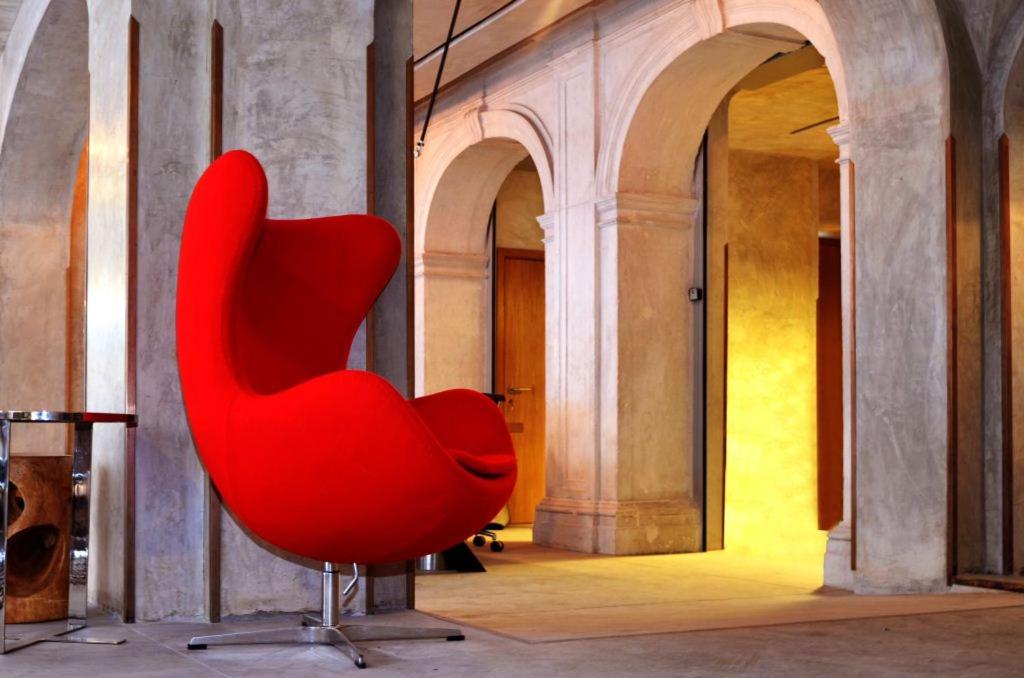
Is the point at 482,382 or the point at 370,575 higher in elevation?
the point at 482,382

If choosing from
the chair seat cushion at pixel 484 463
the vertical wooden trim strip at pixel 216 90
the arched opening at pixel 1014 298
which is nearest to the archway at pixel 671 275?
the arched opening at pixel 1014 298

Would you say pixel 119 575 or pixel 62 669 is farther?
pixel 119 575

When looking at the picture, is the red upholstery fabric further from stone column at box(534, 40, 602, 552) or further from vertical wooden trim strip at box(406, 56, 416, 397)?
stone column at box(534, 40, 602, 552)

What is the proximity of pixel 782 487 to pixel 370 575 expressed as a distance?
19.1ft

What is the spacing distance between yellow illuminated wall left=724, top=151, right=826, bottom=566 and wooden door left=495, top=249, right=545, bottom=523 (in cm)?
193

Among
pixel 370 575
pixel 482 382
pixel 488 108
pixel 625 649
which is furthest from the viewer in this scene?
pixel 482 382

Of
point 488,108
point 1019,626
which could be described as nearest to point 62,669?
point 1019,626

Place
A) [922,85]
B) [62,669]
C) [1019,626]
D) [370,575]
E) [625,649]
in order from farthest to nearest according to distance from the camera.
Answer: [922,85] < [370,575] < [1019,626] < [625,649] < [62,669]

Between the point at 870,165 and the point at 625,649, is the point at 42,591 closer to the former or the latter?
the point at 625,649

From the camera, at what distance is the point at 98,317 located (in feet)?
14.3

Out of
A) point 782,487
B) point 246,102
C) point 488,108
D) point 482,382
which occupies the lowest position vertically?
point 782,487

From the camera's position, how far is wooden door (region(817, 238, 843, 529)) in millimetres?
10359

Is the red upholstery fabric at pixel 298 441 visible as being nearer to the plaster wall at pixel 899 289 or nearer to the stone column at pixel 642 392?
the plaster wall at pixel 899 289

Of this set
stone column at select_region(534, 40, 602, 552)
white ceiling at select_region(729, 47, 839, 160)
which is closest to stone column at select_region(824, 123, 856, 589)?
stone column at select_region(534, 40, 602, 552)
